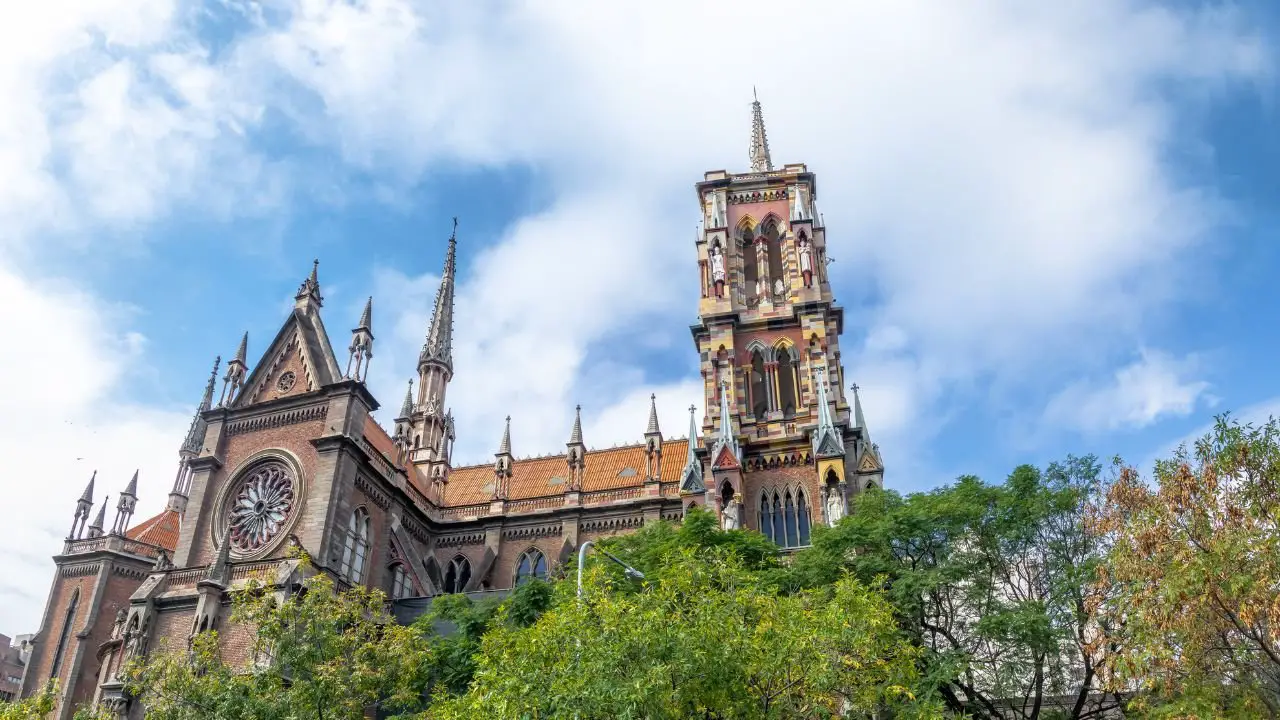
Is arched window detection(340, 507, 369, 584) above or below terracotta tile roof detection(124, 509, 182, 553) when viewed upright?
below

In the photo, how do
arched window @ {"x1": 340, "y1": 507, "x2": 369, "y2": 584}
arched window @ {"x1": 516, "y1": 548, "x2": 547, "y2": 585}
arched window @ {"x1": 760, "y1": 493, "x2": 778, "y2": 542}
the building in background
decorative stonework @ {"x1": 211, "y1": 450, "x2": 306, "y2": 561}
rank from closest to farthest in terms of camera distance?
decorative stonework @ {"x1": 211, "y1": 450, "x2": 306, "y2": 561}
arched window @ {"x1": 340, "y1": 507, "x2": 369, "y2": 584}
arched window @ {"x1": 760, "y1": 493, "x2": 778, "y2": 542}
arched window @ {"x1": 516, "y1": 548, "x2": 547, "y2": 585}
the building in background

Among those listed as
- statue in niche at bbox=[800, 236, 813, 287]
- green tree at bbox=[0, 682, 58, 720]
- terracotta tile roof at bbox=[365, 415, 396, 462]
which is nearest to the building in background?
terracotta tile roof at bbox=[365, 415, 396, 462]

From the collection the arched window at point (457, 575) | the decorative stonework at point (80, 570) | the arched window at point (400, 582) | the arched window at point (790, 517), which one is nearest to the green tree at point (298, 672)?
the arched window at point (400, 582)

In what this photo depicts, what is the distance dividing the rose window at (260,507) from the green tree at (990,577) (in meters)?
20.2

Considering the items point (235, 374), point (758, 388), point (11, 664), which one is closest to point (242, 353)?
point (235, 374)

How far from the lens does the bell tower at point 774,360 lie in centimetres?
3766

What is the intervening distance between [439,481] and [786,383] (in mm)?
18980

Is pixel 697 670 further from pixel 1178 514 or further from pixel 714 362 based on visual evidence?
pixel 714 362

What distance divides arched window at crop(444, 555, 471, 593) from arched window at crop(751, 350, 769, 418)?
15.3 m

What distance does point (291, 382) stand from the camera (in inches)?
1597

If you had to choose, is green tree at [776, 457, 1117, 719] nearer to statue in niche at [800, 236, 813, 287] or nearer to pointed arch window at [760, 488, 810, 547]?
pointed arch window at [760, 488, 810, 547]

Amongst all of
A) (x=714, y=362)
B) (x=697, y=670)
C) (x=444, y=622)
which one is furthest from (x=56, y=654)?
(x=697, y=670)

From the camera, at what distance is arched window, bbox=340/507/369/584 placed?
37.4 metres

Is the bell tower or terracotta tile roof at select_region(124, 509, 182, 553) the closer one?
the bell tower
